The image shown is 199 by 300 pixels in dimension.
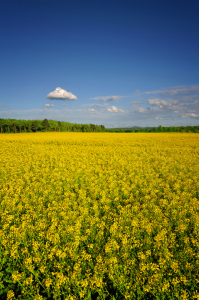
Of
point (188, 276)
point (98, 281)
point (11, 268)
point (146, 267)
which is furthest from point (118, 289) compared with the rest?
point (11, 268)

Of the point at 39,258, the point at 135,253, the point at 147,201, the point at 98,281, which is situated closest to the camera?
the point at 98,281

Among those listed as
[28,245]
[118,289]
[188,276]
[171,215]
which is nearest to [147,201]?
[171,215]

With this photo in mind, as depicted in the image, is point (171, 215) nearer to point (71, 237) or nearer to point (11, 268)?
point (71, 237)

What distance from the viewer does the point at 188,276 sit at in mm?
3826

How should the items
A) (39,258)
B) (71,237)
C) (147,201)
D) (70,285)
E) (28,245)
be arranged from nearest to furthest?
(70,285)
(39,258)
(28,245)
(71,237)
(147,201)

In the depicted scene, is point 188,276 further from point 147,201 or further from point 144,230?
point 147,201

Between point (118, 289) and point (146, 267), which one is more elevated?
point (146, 267)

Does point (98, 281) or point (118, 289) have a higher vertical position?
point (98, 281)

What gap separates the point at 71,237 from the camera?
5.13 meters

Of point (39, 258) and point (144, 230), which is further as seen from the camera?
point (144, 230)

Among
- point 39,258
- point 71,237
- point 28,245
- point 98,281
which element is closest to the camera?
point 98,281

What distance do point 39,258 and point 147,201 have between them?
518 cm

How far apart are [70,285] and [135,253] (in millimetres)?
1792

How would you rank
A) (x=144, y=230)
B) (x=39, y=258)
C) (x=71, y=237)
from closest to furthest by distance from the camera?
(x=39, y=258)
(x=71, y=237)
(x=144, y=230)
